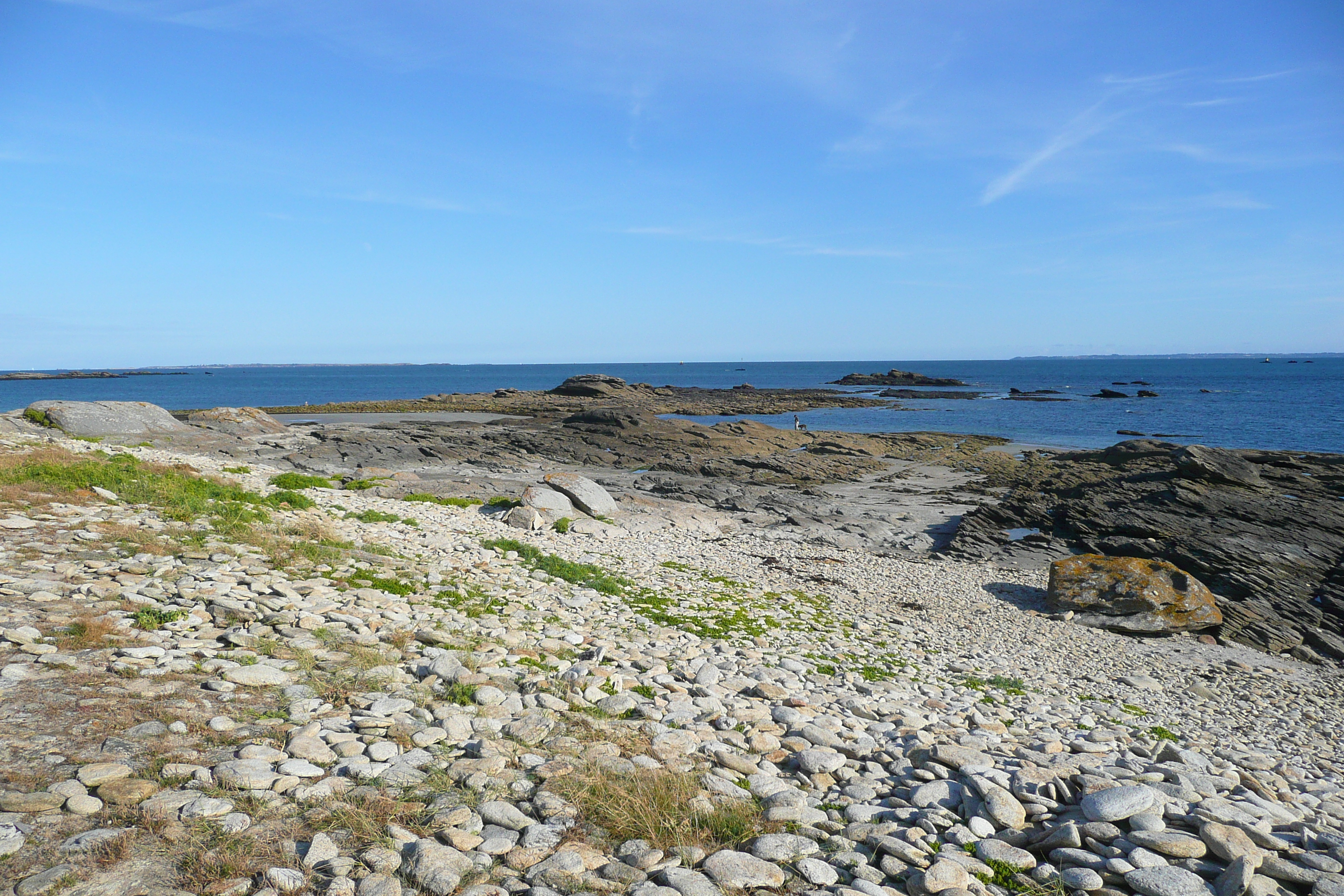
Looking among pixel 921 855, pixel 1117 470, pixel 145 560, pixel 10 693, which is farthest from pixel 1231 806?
pixel 1117 470

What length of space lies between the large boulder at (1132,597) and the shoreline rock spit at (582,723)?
62mm

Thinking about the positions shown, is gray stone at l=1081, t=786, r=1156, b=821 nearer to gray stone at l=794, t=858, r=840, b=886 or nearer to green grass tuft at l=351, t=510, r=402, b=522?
gray stone at l=794, t=858, r=840, b=886

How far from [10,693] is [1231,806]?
937cm

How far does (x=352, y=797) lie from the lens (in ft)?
16.0

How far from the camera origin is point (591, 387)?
81.0m

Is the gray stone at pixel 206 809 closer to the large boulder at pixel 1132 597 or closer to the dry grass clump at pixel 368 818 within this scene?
the dry grass clump at pixel 368 818

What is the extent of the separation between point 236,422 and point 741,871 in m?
41.1

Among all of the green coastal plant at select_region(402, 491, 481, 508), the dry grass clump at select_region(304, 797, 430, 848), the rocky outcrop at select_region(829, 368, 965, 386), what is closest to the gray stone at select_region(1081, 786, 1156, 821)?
the dry grass clump at select_region(304, 797, 430, 848)

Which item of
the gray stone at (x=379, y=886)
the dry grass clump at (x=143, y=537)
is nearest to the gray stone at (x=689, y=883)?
the gray stone at (x=379, y=886)

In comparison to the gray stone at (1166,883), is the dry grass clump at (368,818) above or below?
above

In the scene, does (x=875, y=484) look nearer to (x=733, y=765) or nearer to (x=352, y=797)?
(x=733, y=765)

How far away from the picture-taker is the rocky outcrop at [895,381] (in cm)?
13188

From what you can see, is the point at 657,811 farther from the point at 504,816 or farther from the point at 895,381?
the point at 895,381

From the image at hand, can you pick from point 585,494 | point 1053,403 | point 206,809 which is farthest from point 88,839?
point 1053,403
